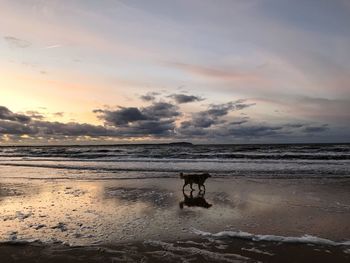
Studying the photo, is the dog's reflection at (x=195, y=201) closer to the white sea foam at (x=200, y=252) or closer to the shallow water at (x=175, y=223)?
the shallow water at (x=175, y=223)

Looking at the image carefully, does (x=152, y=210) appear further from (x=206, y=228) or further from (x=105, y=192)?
(x=105, y=192)

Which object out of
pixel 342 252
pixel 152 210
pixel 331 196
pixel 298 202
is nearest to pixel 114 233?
pixel 152 210

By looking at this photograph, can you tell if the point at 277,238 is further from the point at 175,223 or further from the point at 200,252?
the point at 175,223

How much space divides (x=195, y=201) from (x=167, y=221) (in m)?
3.06

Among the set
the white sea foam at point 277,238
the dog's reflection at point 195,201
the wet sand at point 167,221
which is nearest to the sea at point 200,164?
the wet sand at point 167,221

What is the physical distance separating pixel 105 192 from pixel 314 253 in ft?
29.3

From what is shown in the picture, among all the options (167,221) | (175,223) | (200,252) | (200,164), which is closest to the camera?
(200,252)

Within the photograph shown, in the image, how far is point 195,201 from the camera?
12.4m

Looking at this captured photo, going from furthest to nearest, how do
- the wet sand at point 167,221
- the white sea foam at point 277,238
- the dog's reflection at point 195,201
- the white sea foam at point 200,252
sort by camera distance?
the dog's reflection at point 195,201, the white sea foam at point 277,238, the wet sand at point 167,221, the white sea foam at point 200,252

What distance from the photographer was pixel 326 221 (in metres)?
Result: 9.45

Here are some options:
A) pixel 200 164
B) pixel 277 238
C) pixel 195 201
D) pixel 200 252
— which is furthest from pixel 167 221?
pixel 200 164

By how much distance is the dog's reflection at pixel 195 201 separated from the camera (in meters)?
11.7

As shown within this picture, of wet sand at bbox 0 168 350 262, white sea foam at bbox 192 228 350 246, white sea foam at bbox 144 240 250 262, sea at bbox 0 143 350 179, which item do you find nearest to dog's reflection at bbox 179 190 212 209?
wet sand at bbox 0 168 350 262

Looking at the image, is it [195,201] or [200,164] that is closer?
[195,201]
